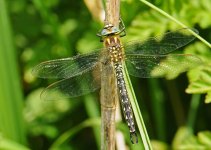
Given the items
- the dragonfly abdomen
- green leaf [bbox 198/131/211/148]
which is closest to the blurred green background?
green leaf [bbox 198/131/211/148]

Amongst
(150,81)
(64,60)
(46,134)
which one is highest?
(64,60)

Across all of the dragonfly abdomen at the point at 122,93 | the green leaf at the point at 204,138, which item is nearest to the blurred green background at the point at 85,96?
the green leaf at the point at 204,138

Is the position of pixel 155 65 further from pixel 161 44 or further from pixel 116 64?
pixel 116 64

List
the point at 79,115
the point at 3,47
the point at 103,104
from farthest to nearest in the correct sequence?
the point at 79,115
the point at 3,47
the point at 103,104

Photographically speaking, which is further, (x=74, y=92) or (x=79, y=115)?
(x=79, y=115)

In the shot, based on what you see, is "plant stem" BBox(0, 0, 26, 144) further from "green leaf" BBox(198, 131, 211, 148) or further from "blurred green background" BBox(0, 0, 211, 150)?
A: "green leaf" BBox(198, 131, 211, 148)

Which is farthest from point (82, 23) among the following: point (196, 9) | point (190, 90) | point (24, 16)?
point (190, 90)

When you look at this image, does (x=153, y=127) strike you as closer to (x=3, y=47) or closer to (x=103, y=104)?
(x=3, y=47)
